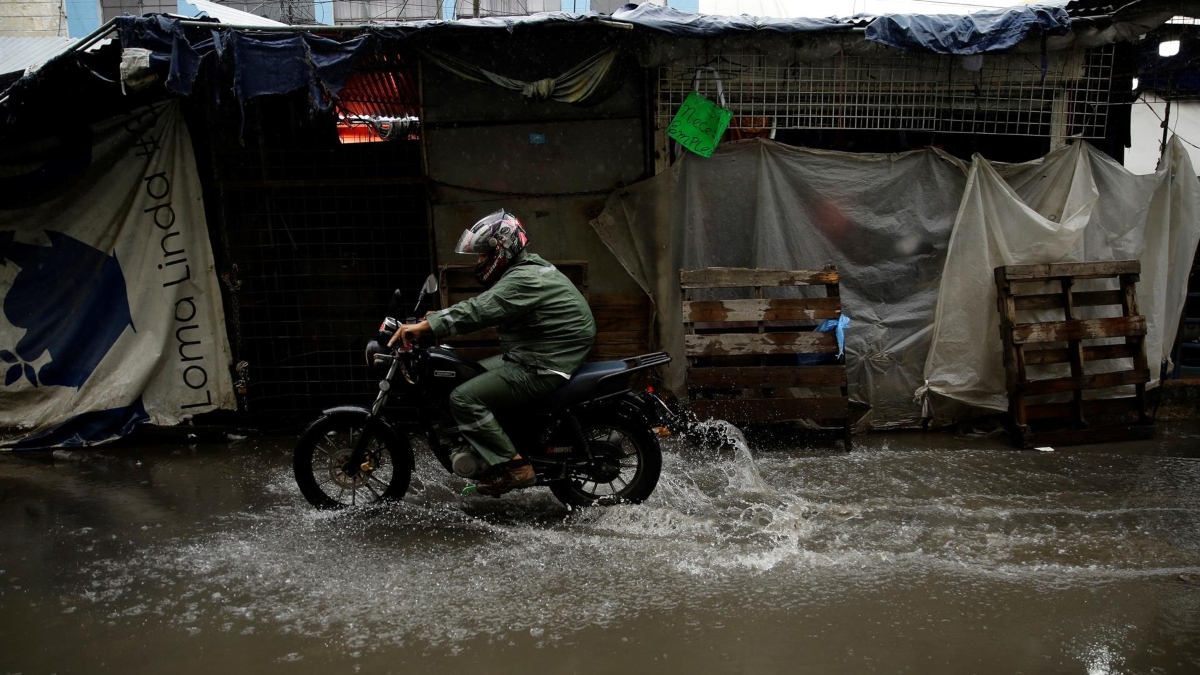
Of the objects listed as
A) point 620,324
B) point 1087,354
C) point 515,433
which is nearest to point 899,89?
point 1087,354

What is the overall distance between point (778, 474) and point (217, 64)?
5.05 meters

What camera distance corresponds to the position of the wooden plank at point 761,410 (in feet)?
20.4

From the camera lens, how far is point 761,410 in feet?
20.5

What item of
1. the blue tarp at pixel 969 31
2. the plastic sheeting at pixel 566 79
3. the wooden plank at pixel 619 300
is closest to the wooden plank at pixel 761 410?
the wooden plank at pixel 619 300

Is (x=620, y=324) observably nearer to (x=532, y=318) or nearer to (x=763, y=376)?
(x=763, y=376)

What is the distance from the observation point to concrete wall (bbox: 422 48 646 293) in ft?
22.1

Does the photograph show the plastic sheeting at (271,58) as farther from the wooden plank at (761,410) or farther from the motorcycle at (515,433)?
the wooden plank at (761,410)

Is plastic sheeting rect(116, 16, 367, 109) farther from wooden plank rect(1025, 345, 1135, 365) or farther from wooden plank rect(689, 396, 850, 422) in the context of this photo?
wooden plank rect(1025, 345, 1135, 365)

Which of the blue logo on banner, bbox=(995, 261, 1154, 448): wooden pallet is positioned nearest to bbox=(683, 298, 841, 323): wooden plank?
bbox=(995, 261, 1154, 448): wooden pallet

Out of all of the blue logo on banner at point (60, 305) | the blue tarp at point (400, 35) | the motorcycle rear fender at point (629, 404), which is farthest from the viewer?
the blue logo on banner at point (60, 305)

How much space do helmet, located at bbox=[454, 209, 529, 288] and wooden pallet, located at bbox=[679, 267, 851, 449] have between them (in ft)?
6.26

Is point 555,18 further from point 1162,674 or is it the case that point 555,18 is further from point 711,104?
point 1162,674

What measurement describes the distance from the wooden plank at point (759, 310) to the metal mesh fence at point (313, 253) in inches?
98.4

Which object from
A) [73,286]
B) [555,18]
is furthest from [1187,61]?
[73,286]
